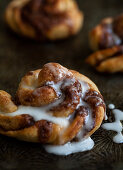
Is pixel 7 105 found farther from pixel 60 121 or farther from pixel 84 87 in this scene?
pixel 84 87

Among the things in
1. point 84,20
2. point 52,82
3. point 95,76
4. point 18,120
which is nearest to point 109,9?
point 84,20

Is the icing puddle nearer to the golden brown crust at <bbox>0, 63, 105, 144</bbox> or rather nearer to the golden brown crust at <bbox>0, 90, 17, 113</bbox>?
the golden brown crust at <bbox>0, 63, 105, 144</bbox>

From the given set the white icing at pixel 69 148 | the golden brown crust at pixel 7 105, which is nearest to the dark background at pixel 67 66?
the white icing at pixel 69 148

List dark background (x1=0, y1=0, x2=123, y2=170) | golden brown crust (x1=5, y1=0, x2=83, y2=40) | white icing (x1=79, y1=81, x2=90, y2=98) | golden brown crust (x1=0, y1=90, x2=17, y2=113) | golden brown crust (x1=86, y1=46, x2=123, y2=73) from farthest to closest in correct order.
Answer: golden brown crust (x1=5, y1=0, x2=83, y2=40) < golden brown crust (x1=86, y1=46, x2=123, y2=73) < white icing (x1=79, y1=81, x2=90, y2=98) < golden brown crust (x1=0, y1=90, x2=17, y2=113) < dark background (x1=0, y1=0, x2=123, y2=170)

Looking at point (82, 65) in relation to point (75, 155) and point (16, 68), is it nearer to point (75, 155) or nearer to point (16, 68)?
point (16, 68)

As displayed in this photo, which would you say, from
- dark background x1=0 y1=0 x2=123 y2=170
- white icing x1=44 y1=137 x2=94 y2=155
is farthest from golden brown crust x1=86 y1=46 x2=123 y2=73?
white icing x1=44 y1=137 x2=94 y2=155
